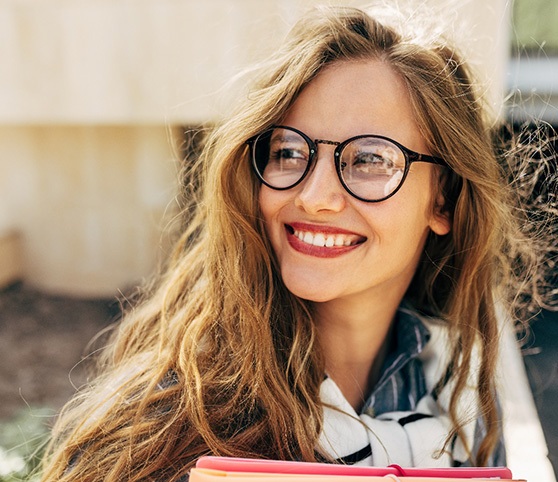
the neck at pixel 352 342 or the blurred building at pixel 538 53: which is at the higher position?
the blurred building at pixel 538 53

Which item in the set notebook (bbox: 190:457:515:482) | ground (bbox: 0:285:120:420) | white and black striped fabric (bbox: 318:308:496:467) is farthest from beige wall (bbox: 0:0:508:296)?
notebook (bbox: 190:457:515:482)

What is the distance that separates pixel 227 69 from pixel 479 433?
3255 mm

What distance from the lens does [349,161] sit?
1.74 metres

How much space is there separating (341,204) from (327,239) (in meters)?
0.10

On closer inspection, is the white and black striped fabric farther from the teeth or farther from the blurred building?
the blurred building

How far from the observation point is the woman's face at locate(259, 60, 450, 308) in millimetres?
1762

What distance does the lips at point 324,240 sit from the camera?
70.1 inches

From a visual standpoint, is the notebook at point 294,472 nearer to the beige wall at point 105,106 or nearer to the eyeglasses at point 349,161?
the eyeglasses at point 349,161

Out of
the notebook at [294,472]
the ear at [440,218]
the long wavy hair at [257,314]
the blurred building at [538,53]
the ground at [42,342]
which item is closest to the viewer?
the notebook at [294,472]

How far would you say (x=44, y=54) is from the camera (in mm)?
5340

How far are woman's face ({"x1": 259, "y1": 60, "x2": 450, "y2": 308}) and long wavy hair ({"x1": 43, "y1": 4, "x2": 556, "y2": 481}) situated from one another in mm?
47

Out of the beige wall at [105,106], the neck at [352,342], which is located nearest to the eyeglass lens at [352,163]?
the neck at [352,342]

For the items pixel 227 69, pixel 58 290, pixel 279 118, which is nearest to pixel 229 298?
pixel 279 118

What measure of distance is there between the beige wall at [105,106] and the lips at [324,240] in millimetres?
2230
